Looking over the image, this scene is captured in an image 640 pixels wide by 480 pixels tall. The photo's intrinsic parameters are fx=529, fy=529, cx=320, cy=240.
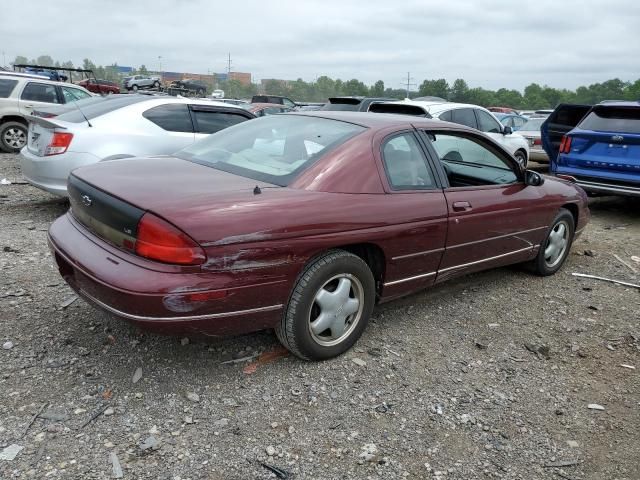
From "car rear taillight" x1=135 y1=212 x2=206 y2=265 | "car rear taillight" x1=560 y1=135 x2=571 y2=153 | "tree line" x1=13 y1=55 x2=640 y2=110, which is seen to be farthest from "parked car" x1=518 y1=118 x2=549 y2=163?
"tree line" x1=13 y1=55 x2=640 y2=110

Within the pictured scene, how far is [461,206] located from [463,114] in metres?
6.51

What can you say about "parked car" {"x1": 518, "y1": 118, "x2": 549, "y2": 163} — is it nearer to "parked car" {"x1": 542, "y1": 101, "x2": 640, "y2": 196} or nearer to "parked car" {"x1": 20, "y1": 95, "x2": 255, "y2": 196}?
"parked car" {"x1": 542, "y1": 101, "x2": 640, "y2": 196}

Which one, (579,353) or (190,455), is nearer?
(190,455)

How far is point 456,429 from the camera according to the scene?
2713mm

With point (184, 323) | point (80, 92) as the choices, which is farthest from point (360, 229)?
point (80, 92)

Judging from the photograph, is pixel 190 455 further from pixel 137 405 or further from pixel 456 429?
pixel 456 429

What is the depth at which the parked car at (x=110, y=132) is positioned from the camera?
5.45 metres

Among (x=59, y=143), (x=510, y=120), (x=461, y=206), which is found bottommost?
(x=461, y=206)

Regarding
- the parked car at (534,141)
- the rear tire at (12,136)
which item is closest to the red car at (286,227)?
the parked car at (534,141)

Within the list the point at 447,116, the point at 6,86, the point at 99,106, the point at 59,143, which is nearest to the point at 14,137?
the point at 6,86

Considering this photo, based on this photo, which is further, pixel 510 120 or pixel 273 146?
pixel 510 120

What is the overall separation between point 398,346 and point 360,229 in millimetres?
916

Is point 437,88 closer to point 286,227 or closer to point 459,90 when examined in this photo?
point 459,90

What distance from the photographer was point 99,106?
6.11m
